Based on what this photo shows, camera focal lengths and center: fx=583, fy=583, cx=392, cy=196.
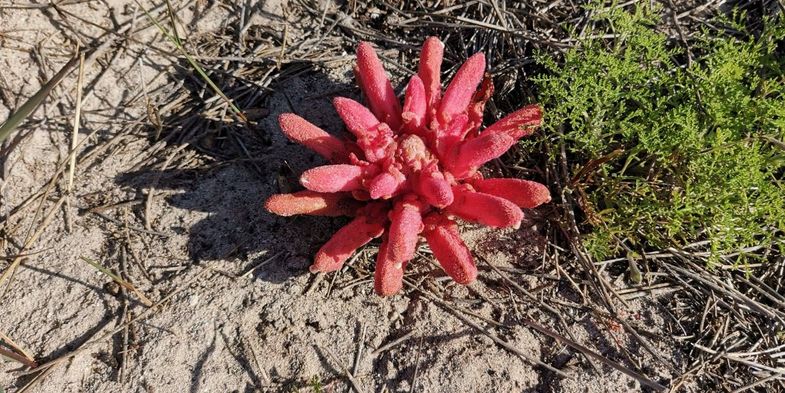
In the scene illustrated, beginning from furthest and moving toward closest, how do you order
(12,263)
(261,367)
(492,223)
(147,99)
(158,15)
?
(158,15)
(147,99)
(12,263)
(261,367)
(492,223)

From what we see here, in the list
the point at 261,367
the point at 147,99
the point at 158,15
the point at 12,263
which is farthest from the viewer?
the point at 158,15

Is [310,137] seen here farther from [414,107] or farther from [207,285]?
[207,285]

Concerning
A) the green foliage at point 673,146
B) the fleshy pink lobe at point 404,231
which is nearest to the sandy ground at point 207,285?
the green foliage at point 673,146

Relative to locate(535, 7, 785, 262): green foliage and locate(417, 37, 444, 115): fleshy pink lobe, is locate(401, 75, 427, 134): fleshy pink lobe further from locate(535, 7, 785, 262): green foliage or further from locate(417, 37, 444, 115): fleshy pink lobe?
locate(535, 7, 785, 262): green foliage

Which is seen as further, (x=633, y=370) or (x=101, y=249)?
(x=101, y=249)

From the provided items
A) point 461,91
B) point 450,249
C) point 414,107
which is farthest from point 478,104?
point 450,249

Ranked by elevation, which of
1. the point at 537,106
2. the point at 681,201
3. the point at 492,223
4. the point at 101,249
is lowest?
the point at 681,201

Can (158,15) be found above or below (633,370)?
above

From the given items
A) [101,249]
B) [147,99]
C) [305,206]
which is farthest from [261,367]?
[147,99]

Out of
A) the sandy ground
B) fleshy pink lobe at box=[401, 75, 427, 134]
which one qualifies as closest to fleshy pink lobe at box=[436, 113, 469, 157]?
fleshy pink lobe at box=[401, 75, 427, 134]

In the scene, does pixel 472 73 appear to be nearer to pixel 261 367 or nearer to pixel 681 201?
pixel 681 201
